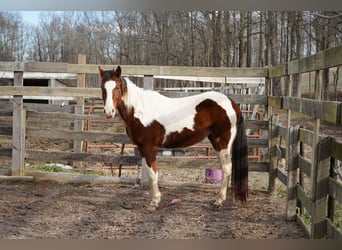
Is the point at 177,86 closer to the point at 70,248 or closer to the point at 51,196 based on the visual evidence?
the point at 51,196

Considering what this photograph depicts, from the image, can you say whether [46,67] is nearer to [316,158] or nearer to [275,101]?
[275,101]

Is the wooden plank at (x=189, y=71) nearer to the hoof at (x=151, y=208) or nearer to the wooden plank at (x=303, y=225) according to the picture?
the hoof at (x=151, y=208)

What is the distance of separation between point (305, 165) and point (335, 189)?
49cm

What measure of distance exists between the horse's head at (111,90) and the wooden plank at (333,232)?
1.55m

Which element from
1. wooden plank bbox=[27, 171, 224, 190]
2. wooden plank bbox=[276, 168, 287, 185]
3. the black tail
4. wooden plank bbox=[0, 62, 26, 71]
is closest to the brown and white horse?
the black tail

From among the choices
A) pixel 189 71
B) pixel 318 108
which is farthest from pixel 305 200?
pixel 189 71

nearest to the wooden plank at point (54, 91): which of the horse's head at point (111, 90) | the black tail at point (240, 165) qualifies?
the horse's head at point (111, 90)

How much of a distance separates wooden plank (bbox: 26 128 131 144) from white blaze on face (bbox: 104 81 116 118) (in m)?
0.90

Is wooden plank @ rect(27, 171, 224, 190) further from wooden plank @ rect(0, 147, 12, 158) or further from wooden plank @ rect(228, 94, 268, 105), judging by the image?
wooden plank @ rect(228, 94, 268, 105)

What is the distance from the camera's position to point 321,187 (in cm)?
219

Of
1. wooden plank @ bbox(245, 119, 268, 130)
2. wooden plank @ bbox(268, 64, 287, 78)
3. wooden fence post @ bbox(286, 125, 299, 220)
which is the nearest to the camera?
wooden fence post @ bbox(286, 125, 299, 220)

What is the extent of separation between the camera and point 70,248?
93.0 inches

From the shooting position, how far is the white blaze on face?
8.98ft
